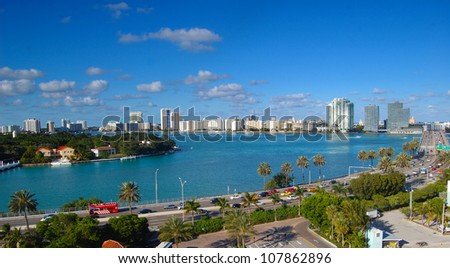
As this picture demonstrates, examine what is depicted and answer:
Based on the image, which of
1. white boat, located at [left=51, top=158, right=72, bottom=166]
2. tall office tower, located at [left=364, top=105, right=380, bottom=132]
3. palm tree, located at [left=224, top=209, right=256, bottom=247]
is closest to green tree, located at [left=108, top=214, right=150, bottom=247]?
palm tree, located at [left=224, top=209, right=256, bottom=247]

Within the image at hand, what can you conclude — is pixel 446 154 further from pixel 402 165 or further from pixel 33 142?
pixel 33 142

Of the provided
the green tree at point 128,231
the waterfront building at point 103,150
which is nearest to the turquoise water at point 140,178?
the waterfront building at point 103,150

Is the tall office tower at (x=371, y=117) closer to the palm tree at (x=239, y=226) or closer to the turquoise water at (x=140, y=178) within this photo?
the turquoise water at (x=140, y=178)

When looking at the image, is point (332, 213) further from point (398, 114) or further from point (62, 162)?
point (398, 114)

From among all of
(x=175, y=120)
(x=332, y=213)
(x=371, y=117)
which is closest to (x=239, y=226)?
(x=332, y=213)

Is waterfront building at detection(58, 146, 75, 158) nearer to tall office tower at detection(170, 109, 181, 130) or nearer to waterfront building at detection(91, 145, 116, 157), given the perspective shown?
waterfront building at detection(91, 145, 116, 157)
